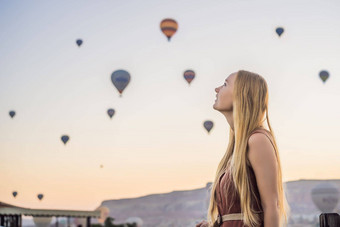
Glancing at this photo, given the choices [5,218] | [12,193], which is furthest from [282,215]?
[12,193]

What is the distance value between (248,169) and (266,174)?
123mm

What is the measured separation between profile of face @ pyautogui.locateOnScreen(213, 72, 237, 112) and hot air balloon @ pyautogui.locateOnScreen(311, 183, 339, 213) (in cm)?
12038

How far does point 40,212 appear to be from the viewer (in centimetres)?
3700

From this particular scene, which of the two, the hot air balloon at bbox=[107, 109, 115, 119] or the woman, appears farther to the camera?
the hot air balloon at bbox=[107, 109, 115, 119]

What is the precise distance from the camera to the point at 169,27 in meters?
50.7

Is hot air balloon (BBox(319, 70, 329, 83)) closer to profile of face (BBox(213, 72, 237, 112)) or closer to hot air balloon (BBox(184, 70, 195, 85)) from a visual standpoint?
hot air balloon (BBox(184, 70, 195, 85))

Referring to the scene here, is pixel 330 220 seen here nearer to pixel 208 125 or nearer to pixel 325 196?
pixel 208 125

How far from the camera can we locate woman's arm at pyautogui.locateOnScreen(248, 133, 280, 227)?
12.0ft

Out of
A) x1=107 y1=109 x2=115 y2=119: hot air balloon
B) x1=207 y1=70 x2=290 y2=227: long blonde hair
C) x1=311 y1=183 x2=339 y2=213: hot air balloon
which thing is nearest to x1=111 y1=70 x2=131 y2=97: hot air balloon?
x1=107 y1=109 x2=115 y2=119: hot air balloon

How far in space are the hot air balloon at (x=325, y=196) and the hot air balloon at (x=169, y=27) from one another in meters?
78.8

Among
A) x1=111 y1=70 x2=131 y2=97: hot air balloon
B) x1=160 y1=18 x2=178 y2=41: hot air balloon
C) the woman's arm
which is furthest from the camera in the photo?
x1=160 y1=18 x2=178 y2=41: hot air balloon

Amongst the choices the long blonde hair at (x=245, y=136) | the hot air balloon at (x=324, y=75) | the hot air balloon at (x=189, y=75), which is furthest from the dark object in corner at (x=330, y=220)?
the hot air balloon at (x=324, y=75)

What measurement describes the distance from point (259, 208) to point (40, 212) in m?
34.7

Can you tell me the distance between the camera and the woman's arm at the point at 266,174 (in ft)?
12.0
